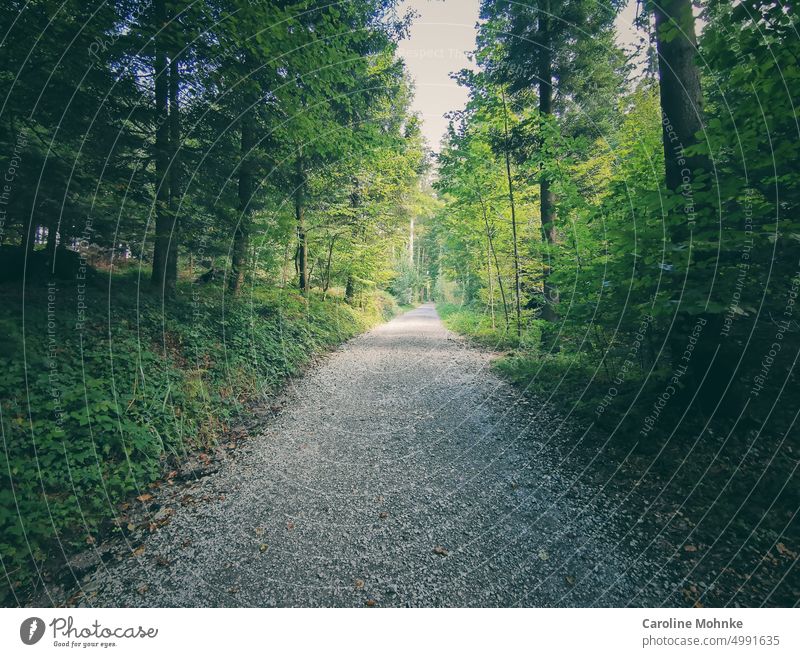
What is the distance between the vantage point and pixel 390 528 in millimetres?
3223

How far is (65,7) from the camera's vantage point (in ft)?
14.6

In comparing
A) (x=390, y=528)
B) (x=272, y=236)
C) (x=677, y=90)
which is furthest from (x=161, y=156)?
(x=677, y=90)

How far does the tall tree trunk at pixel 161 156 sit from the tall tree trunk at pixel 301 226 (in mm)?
3835

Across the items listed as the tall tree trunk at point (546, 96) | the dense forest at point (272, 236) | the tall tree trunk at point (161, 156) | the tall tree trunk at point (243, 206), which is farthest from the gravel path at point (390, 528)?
the tall tree trunk at point (546, 96)

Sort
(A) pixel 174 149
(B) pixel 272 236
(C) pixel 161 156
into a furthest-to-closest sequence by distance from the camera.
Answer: (B) pixel 272 236, (A) pixel 174 149, (C) pixel 161 156

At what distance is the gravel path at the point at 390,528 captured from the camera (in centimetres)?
256

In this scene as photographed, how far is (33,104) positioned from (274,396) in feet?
20.2

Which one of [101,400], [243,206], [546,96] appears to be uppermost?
[546,96]

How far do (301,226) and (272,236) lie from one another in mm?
4638

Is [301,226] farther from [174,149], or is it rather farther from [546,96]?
[546,96]

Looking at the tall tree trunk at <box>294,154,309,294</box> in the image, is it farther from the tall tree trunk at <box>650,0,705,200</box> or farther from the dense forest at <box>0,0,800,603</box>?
the tall tree trunk at <box>650,0,705,200</box>

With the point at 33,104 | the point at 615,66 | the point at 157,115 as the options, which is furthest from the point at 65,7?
the point at 615,66

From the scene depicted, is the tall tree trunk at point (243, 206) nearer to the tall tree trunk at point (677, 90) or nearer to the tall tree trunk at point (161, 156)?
the tall tree trunk at point (161, 156)

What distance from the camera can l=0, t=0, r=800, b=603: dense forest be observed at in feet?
10.8
